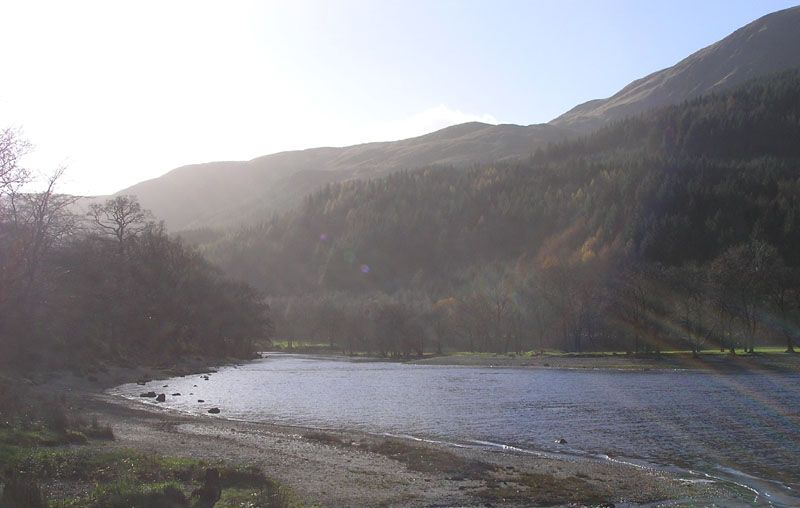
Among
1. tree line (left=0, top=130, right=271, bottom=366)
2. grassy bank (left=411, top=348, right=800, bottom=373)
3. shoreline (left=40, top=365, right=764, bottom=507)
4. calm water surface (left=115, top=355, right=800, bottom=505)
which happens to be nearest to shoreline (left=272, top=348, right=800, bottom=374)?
grassy bank (left=411, top=348, right=800, bottom=373)

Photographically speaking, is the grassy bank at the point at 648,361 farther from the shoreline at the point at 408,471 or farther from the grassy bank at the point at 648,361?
the shoreline at the point at 408,471

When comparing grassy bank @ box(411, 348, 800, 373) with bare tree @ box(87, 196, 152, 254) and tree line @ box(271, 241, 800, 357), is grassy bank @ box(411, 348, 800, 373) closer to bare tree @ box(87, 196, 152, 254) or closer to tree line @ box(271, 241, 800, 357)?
tree line @ box(271, 241, 800, 357)

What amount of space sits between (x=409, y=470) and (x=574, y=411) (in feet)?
89.1

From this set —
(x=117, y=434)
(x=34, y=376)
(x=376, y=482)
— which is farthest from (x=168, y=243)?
(x=376, y=482)

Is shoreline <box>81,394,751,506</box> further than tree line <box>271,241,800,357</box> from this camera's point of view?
No

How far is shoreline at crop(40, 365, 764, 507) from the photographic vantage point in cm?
2405

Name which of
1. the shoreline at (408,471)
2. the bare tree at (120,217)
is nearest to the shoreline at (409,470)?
the shoreline at (408,471)

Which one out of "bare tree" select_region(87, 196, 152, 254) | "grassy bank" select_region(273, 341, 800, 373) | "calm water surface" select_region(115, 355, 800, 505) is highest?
"bare tree" select_region(87, 196, 152, 254)

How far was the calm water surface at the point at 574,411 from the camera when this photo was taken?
3466cm

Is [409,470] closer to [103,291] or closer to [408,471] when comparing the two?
[408,471]

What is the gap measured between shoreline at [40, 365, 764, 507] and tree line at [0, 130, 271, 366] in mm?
16282

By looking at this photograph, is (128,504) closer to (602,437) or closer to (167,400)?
(602,437)

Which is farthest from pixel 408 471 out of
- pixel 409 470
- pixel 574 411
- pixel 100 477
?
pixel 574 411

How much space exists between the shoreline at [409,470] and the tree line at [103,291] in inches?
641
